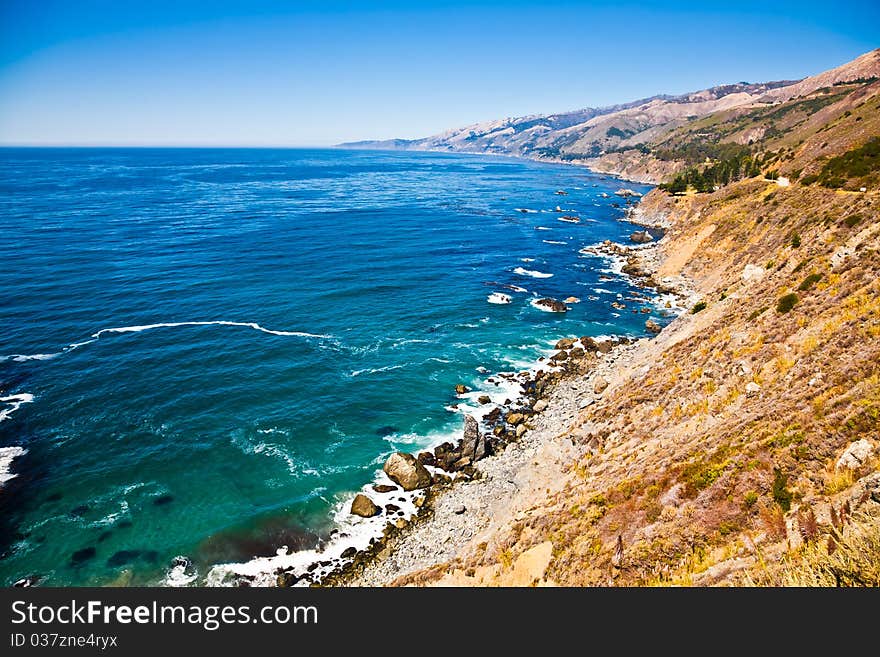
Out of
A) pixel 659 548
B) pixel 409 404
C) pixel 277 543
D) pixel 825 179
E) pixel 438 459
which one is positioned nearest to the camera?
pixel 659 548

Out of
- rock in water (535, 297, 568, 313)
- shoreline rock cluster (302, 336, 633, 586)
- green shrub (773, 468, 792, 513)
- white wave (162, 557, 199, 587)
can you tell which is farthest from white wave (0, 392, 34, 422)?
rock in water (535, 297, 568, 313)

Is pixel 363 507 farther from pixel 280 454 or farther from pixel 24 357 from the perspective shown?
pixel 24 357

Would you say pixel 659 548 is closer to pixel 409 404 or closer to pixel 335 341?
pixel 409 404

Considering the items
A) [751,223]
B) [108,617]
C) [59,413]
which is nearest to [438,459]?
[108,617]

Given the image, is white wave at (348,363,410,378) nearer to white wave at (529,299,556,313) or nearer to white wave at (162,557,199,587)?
white wave at (162,557,199,587)

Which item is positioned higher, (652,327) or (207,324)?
(207,324)

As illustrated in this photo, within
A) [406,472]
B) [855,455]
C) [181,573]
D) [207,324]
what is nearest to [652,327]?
[406,472]
